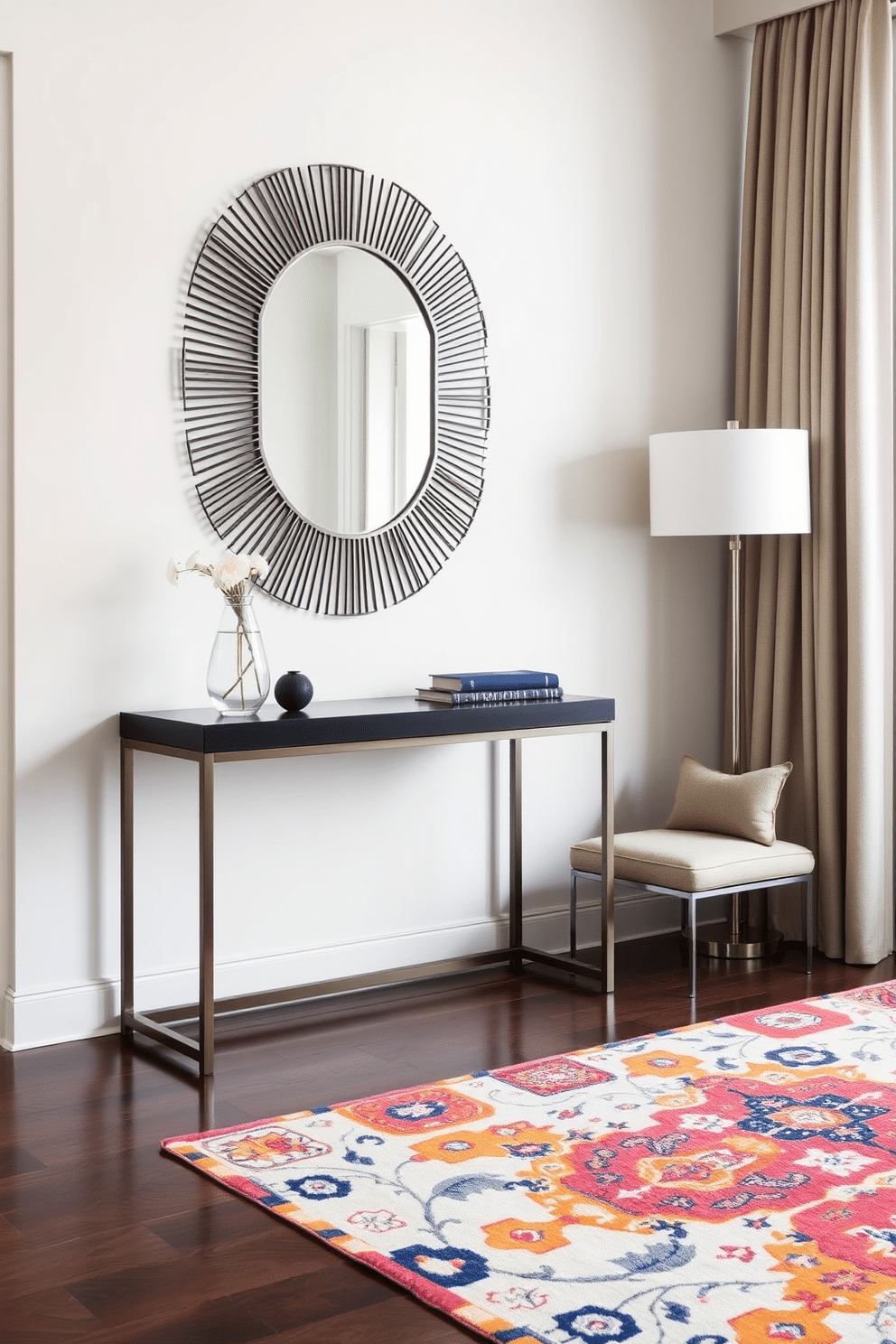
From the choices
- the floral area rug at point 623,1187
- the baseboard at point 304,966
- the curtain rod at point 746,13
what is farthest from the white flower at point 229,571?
the curtain rod at point 746,13

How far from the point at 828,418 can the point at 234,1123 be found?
269cm

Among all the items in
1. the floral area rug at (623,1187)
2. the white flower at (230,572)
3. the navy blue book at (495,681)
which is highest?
the white flower at (230,572)

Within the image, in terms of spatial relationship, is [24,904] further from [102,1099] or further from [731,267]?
[731,267]

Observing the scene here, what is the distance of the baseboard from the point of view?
3369 millimetres

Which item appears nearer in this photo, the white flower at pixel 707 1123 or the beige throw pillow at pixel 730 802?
the white flower at pixel 707 1123

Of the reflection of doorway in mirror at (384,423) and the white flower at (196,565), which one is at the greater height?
the reflection of doorway in mirror at (384,423)

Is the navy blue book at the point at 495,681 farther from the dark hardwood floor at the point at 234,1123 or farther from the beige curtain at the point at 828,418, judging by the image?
the beige curtain at the point at 828,418

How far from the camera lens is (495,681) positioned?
372 cm

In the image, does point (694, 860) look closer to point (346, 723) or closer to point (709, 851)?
point (709, 851)

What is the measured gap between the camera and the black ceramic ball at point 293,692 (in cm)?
341

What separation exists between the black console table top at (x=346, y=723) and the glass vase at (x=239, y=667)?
0.05 metres

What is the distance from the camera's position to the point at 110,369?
342 cm

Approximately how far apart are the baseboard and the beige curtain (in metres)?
0.47

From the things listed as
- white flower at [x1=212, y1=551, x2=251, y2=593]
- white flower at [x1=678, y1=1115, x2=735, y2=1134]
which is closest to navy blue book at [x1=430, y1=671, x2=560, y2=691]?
white flower at [x1=212, y1=551, x2=251, y2=593]
